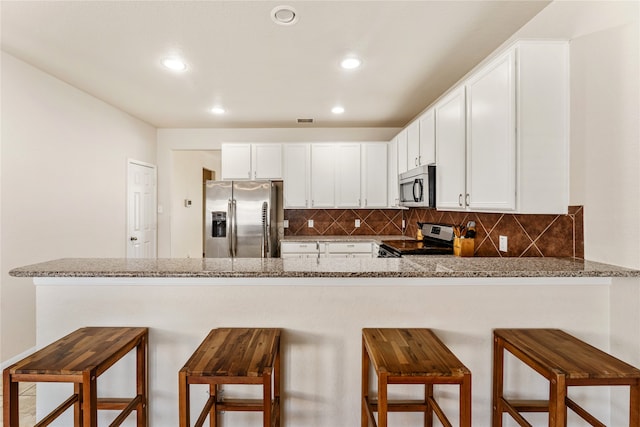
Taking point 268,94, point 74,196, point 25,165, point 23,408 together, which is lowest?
point 23,408

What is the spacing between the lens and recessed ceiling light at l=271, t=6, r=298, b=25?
6.41 feet

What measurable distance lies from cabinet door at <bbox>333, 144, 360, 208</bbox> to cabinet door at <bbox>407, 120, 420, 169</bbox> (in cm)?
102

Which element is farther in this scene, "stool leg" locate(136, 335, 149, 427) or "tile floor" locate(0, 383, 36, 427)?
"tile floor" locate(0, 383, 36, 427)

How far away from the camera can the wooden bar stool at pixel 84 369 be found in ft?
3.95

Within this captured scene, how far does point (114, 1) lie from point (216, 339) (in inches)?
76.3

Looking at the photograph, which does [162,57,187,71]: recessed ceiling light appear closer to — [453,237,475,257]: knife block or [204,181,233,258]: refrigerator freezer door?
[204,181,233,258]: refrigerator freezer door

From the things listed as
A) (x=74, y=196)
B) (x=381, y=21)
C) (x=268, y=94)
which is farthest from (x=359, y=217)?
(x=74, y=196)

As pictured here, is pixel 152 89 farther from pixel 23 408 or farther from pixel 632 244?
pixel 632 244

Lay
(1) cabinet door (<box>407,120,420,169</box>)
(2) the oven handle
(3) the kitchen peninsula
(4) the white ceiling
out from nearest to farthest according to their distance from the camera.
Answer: (3) the kitchen peninsula → (4) the white ceiling → (2) the oven handle → (1) cabinet door (<box>407,120,420,169</box>)

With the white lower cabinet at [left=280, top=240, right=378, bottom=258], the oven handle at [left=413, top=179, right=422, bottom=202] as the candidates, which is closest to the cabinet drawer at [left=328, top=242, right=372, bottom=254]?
the white lower cabinet at [left=280, top=240, right=378, bottom=258]

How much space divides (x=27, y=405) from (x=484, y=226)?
347 cm

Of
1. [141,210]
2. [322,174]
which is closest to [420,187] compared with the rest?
[322,174]

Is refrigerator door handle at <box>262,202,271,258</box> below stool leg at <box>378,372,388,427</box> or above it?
above

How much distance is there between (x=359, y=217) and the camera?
471 centimetres
